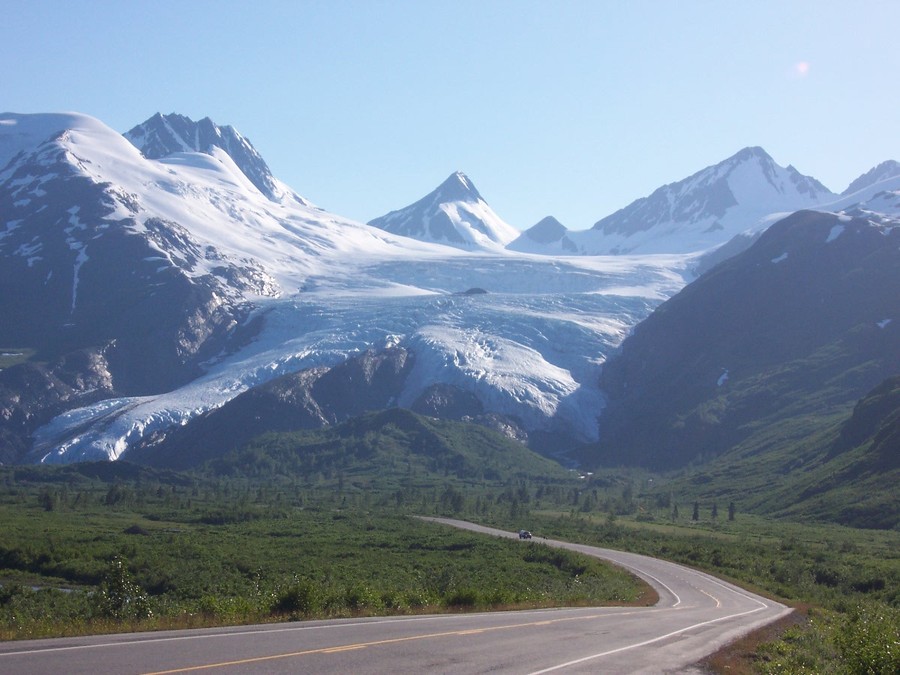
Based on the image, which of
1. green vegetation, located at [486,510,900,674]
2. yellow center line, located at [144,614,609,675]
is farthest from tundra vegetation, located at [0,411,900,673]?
yellow center line, located at [144,614,609,675]

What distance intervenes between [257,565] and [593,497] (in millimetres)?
105356

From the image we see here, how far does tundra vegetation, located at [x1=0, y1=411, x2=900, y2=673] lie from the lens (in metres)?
33.6

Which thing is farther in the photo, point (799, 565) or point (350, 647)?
point (799, 565)

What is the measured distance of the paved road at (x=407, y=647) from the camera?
67.4ft

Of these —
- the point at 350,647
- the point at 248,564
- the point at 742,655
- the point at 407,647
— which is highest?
the point at 350,647

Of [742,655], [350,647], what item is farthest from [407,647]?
[742,655]

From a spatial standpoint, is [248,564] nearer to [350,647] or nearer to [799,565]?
[799,565]

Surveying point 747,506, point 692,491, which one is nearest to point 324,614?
point 747,506

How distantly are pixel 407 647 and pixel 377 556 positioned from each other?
60.2 m

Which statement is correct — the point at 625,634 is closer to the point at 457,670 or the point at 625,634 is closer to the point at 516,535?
the point at 457,670

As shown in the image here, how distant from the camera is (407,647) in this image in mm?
24125

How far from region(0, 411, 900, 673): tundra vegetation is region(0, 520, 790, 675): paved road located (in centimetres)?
288

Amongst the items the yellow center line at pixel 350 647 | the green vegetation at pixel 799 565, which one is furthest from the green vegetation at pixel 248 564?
the green vegetation at pixel 799 565

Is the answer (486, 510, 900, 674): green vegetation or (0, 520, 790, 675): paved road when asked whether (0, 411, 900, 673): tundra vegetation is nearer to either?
A: (486, 510, 900, 674): green vegetation
